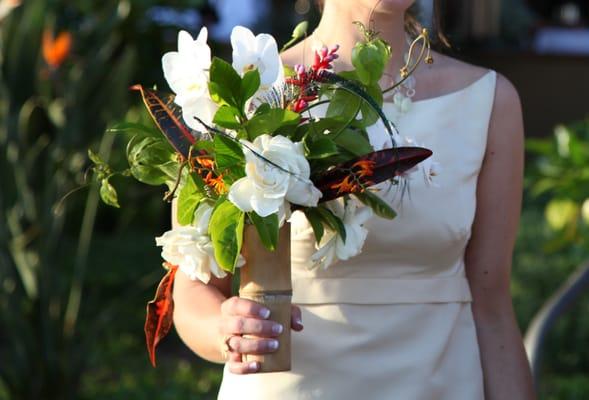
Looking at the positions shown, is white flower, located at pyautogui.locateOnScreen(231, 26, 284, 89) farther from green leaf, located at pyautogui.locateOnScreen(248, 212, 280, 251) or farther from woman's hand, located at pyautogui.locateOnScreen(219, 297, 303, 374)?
woman's hand, located at pyautogui.locateOnScreen(219, 297, 303, 374)

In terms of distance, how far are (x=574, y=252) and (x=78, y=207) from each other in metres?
4.25

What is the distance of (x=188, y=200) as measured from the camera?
75.2 inches

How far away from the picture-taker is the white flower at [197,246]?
190cm

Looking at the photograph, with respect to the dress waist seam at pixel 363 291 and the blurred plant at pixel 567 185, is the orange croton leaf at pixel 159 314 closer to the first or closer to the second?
the dress waist seam at pixel 363 291

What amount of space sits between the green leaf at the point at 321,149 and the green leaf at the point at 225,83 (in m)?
0.13

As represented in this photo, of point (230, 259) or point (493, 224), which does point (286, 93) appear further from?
point (493, 224)

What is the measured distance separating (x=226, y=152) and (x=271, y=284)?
0.86ft

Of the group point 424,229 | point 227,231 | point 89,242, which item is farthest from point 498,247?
point 89,242

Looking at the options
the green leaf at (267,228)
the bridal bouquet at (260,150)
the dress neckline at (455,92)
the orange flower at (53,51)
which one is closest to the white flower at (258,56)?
the bridal bouquet at (260,150)

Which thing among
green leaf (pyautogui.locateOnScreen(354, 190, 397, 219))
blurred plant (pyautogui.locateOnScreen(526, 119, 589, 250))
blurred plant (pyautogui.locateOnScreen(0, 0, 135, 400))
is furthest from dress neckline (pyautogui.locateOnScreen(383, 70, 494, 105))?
blurred plant (pyautogui.locateOnScreen(0, 0, 135, 400))

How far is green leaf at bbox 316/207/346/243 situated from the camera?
6.31ft

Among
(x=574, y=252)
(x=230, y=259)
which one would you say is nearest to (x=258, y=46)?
(x=230, y=259)

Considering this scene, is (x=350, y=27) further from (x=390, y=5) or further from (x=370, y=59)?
(x=370, y=59)

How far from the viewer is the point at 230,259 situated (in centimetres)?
A: 184
